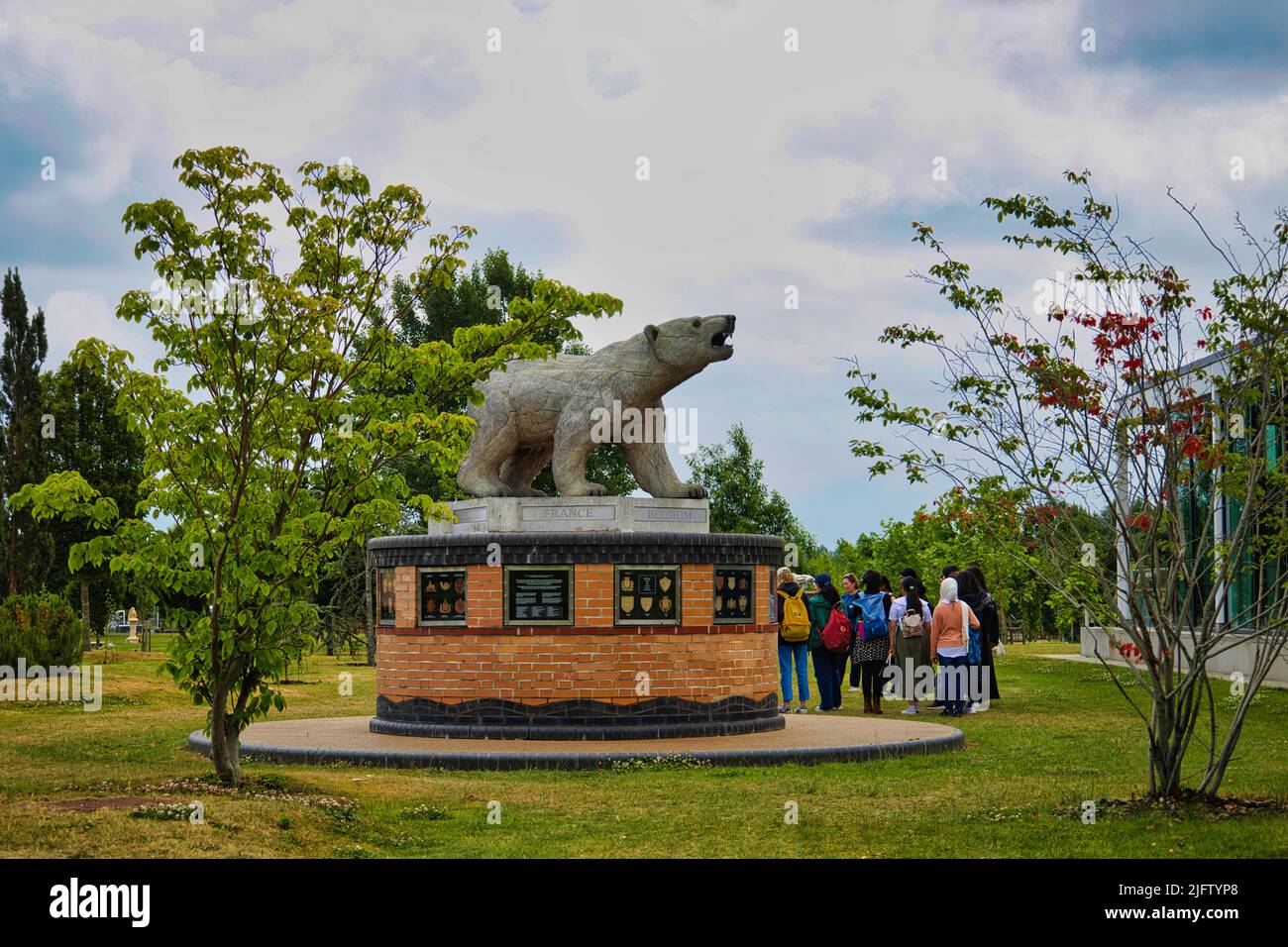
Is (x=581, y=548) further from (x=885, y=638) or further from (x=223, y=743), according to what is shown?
(x=885, y=638)

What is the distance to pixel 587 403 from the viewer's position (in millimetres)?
15375

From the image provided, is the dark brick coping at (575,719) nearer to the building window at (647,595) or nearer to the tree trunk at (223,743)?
the building window at (647,595)

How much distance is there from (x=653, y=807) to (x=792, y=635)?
7192 mm

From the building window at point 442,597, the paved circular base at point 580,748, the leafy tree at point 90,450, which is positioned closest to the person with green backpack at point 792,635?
the paved circular base at point 580,748

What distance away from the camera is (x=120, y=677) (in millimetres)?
24625

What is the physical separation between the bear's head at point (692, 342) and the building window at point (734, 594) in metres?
2.21

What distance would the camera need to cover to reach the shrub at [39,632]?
22386mm

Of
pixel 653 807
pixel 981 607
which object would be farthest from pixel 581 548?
pixel 981 607

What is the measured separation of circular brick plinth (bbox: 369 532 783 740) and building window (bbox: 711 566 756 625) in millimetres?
21

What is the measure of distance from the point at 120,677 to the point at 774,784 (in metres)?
16.4

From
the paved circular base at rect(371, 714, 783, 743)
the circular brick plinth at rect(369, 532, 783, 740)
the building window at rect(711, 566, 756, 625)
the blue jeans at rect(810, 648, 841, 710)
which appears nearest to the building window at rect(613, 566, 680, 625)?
the circular brick plinth at rect(369, 532, 783, 740)

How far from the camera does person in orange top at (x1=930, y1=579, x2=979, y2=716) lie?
1722 cm

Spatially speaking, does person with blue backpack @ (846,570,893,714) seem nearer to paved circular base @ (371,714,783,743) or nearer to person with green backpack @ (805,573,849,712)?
person with green backpack @ (805,573,849,712)

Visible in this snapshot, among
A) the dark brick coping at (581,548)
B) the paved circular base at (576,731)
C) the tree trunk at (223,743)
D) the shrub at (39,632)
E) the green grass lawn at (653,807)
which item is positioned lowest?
the green grass lawn at (653,807)
